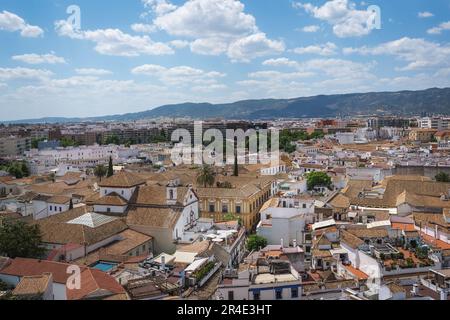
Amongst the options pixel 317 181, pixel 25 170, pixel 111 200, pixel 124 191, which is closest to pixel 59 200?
pixel 111 200

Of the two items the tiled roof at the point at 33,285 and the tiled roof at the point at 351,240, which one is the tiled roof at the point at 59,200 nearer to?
the tiled roof at the point at 33,285

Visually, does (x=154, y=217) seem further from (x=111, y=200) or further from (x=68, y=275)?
(x=68, y=275)

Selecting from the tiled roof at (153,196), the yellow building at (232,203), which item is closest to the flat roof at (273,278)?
the tiled roof at (153,196)

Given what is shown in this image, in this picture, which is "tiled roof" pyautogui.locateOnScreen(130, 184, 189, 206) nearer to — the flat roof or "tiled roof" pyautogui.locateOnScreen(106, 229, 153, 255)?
"tiled roof" pyautogui.locateOnScreen(106, 229, 153, 255)

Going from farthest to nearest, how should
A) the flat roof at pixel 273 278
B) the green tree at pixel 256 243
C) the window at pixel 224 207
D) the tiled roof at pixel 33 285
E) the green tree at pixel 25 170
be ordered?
the green tree at pixel 25 170 → the window at pixel 224 207 → the green tree at pixel 256 243 → the flat roof at pixel 273 278 → the tiled roof at pixel 33 285

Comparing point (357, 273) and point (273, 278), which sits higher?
point (273, 278)

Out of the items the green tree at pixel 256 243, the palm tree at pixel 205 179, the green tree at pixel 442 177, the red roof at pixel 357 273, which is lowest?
the green tree at pixel 256 243

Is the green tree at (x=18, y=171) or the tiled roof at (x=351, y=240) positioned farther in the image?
the green tree at (x=18, y=171)

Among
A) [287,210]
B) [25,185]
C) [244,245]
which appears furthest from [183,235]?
[25,185]
